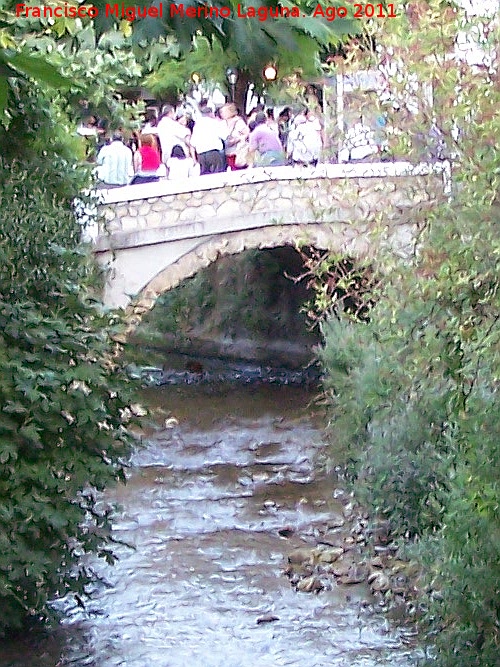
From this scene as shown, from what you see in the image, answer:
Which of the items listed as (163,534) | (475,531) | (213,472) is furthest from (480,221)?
(213,472)

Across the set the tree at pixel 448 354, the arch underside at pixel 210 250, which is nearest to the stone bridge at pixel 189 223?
the arch underside at pixel 210 250

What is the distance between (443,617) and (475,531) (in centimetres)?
72

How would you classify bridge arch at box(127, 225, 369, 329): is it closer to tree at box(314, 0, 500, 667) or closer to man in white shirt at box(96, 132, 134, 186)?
man in white shirt at box(96, 132, 134, 186)

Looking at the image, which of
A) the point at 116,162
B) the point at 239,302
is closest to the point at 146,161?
the point at 116,162

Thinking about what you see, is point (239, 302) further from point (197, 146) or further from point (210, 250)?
point (197, 146)

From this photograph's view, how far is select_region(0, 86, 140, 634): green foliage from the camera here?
4.77 meters

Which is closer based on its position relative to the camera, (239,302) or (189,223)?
(189,223)

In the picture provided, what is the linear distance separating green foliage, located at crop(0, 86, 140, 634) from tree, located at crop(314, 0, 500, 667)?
1.55 metres

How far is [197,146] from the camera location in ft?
36.0

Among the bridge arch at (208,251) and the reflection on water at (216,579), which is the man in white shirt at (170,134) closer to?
the bridge arch at (208,251)

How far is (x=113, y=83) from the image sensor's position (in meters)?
6.96

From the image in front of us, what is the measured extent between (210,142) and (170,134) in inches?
16.7

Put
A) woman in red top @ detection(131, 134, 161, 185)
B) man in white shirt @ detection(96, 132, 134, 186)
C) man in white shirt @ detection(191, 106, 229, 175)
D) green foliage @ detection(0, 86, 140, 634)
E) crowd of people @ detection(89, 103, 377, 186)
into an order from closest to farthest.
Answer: green foliage @ detection(0, 86, 140, 634) < man in white shirt @ detection(96, 132, 134, 186) < crowd of people @ detection(89, 103, 377, 186) < man in white shirt @ detection(191, 106, 229, 175) < woman in red top @ detection(131, 134, 161, 185)

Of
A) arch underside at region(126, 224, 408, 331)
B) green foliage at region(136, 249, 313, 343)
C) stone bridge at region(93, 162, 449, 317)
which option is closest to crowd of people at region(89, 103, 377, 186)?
stone bridge at region(93, 162, 449, 317)
